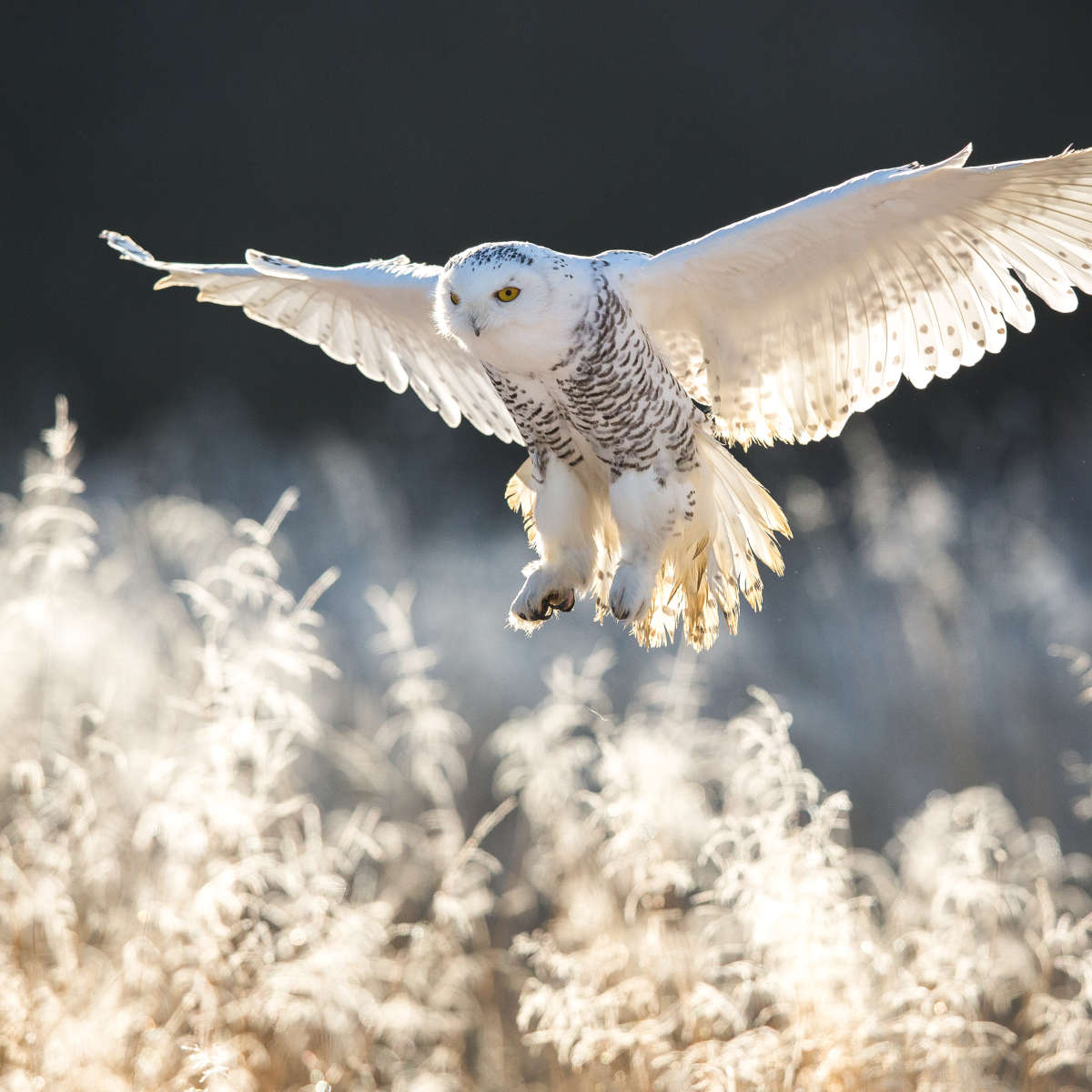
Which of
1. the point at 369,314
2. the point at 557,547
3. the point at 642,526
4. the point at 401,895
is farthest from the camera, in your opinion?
the point at 401,895

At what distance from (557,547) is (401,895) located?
3.67ft

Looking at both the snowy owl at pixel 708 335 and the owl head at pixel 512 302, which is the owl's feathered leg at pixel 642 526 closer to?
the snowy owl at pixel 708 335

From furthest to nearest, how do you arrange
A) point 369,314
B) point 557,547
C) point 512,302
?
point 369,314, point 557,547, point 512,302

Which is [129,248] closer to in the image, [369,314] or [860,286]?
[369,314]

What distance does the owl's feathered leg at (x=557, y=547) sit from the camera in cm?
204

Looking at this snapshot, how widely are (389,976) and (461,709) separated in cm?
251

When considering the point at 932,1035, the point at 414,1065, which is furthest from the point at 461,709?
the point at 932,1035

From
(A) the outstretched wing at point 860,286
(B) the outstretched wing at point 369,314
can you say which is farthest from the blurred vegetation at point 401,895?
(A) the outstretched wing at point 860,286

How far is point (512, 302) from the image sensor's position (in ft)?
5.60

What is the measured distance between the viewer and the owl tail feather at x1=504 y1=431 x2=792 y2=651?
210 centimetres

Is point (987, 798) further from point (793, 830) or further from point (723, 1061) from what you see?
point (723, 1061)

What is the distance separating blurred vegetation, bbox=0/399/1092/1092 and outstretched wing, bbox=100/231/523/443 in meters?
0.44

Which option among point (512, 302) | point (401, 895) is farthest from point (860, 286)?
point (401, 895)

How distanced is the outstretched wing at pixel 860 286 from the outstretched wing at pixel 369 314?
1.50 feet
